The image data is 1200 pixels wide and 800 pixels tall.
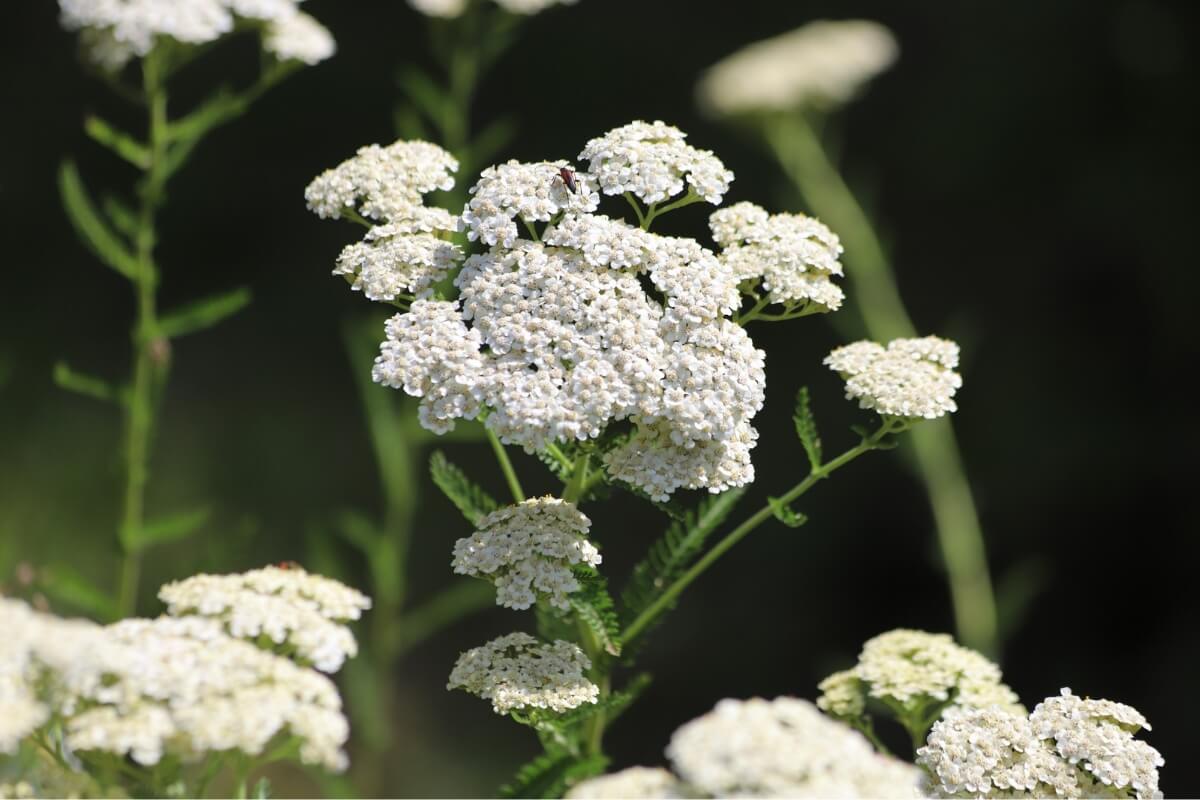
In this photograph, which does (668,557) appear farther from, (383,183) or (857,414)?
(857,414)

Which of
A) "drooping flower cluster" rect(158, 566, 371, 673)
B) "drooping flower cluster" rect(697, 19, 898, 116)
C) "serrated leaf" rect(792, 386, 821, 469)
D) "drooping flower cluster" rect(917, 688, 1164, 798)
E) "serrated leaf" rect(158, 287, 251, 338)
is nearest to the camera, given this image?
"drooping flower cluster" rect(158, 566, 371, 673)

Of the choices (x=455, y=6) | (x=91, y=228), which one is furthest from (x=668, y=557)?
(x=455, y=6)

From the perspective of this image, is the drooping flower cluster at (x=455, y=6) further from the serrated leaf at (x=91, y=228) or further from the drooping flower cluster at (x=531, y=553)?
the drooping flower cluster at (x=531, y=553)

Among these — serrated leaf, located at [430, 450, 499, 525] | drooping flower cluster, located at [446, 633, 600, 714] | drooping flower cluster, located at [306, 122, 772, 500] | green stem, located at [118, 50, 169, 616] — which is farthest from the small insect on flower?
green stem, located at [118, 50, 169, 616]

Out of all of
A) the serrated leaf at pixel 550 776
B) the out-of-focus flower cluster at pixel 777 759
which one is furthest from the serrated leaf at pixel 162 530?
the out-of-focus flower cluster at pixel 777 759

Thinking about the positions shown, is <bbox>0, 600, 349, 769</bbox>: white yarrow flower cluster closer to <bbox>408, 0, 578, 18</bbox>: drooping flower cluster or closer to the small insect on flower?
the small insect on flower

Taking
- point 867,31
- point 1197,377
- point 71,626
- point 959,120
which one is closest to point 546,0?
point 867,31

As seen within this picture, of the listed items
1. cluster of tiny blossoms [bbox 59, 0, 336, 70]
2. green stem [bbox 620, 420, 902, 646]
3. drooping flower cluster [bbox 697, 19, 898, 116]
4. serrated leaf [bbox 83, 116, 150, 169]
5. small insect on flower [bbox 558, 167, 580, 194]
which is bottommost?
green stem [bbox 620, 420, 902, 646]
